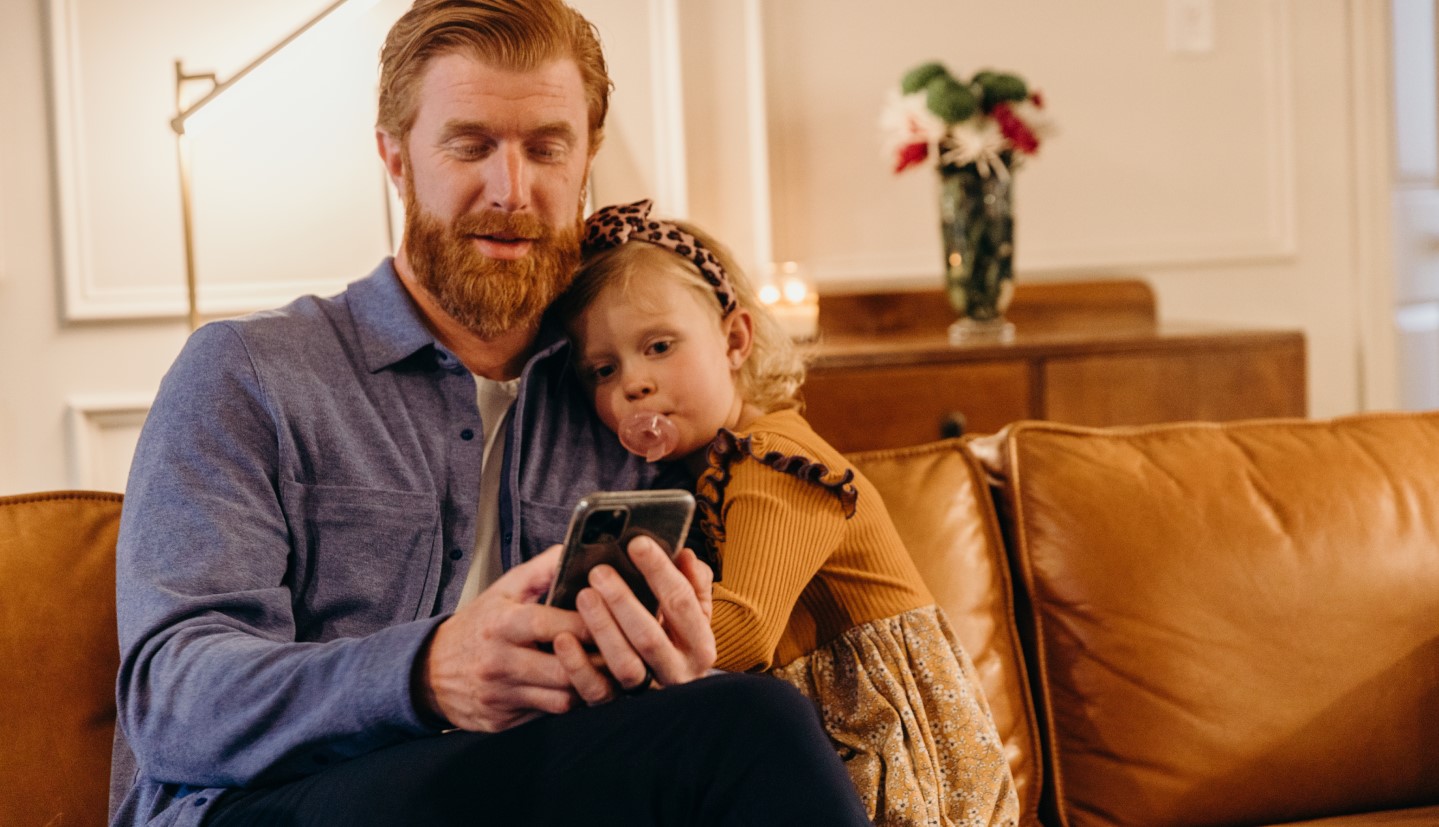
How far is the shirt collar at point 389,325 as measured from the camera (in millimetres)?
1372

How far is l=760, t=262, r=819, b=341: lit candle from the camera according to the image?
262 cm

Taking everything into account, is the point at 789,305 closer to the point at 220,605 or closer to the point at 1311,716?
the point at 1311,716

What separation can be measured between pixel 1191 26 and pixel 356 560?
8.40ft

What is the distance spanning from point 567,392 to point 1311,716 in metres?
0.94

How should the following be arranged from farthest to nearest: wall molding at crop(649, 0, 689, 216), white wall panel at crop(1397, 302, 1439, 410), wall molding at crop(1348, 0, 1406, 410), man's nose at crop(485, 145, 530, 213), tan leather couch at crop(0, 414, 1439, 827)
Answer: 1. white wall panel at crop(1397, 302, 1439, 410)
2. wall molding at crop(1348, 0, 1406, 410)
3. wall molding at crop(649, 0, 689, 216)
4. tan leather couch at crop(0, 414, 1439, 827)
5. man's nose at crop(485, 145, 530, 213)

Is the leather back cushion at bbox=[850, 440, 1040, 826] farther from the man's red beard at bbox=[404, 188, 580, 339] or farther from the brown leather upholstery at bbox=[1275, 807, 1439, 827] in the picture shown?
the man's red beard at bbox=[404, 188, 580, 339]

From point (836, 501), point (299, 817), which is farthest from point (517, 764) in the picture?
point (836, 501)

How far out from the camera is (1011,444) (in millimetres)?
1612

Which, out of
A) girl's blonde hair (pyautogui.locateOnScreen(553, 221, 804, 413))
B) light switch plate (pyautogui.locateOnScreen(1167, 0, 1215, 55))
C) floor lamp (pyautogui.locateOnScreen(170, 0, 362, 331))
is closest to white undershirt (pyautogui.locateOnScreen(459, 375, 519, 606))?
girl's blonde hair (pyautogui.locateOnScreen(553, 221, 804, 413))

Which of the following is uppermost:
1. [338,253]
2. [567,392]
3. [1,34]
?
[1,34]

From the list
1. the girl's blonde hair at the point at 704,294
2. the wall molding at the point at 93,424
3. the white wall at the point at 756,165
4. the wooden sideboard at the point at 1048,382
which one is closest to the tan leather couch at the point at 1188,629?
the girl's blonde hair at the point at 704,294

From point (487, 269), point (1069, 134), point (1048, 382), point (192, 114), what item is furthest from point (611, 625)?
point (1069, 134)

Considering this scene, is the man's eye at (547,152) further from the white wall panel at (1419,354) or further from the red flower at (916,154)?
the white wall panel at (1419,354)

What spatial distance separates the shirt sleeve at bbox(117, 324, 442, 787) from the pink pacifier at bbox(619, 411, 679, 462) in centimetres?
37
